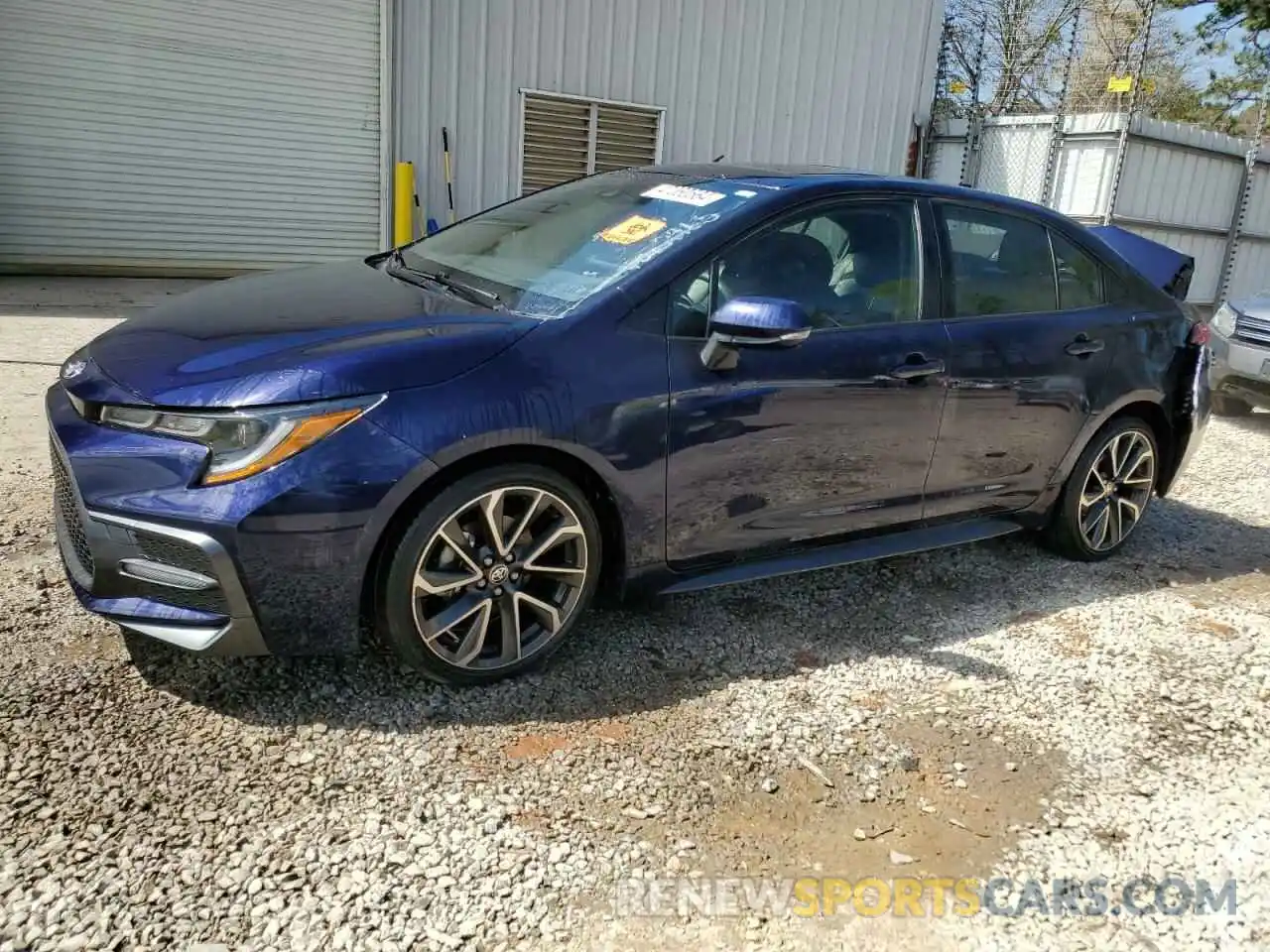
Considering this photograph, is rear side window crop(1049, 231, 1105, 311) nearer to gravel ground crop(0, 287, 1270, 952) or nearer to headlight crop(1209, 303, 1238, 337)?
gravel ground crop(0, 287, 1270, 952)

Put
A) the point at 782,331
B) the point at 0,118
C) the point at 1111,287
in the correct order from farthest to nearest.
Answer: the point at 0,118
the point at 1111,287
the point at 782,331

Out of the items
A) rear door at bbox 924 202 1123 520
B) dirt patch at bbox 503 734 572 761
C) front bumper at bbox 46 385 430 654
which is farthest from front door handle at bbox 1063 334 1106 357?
front bumper at bbox 46 385 430 654

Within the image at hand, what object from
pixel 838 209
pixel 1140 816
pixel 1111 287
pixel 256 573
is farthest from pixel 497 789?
pixel 1111 287

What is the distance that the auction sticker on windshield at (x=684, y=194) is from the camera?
11.4 ft

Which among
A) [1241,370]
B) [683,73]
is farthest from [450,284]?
[683,73]

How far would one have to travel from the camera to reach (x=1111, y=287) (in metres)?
4.35

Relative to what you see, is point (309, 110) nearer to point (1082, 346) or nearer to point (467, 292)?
point (467, 292)

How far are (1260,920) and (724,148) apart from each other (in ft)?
36.1

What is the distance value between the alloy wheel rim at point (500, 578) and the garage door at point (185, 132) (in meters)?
8.43

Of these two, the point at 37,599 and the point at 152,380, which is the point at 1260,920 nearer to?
the point at 152,380

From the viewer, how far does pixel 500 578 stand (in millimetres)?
2947

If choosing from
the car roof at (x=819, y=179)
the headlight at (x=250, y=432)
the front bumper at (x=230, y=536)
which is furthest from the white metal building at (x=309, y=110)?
the headlight at (x=250, y=432)

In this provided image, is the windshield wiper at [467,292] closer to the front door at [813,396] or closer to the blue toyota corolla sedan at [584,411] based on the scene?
the blue toyota corolla sedan at [584,411]

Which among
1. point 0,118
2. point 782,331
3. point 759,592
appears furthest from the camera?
point 0,118
